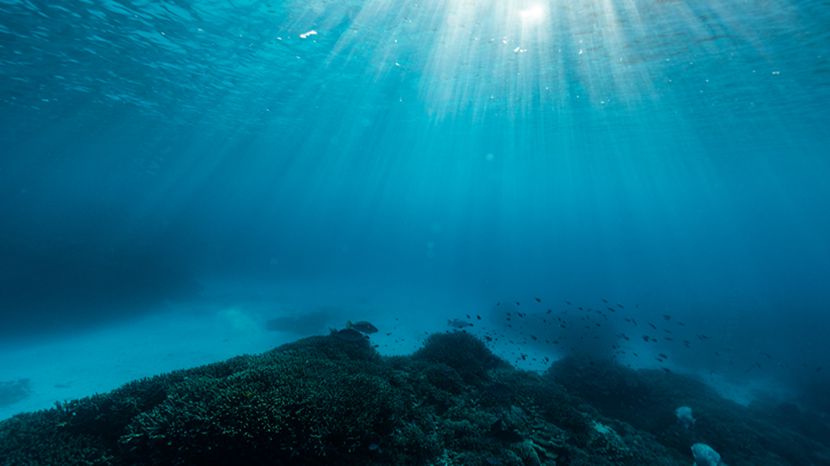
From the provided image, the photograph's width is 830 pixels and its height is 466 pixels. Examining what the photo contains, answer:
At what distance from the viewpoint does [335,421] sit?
15.3ft

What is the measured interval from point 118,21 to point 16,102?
71.5 feet

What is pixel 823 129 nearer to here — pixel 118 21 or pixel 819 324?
pixel 819 324

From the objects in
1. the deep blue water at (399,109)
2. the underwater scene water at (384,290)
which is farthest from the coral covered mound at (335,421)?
the deep blue water at (399,109)

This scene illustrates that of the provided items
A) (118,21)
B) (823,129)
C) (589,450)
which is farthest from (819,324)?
(118,21)

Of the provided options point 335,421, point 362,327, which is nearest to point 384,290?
point 362,327

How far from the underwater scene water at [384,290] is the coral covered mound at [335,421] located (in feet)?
0.13

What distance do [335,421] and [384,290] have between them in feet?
176

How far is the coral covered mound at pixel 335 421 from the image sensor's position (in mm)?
4219

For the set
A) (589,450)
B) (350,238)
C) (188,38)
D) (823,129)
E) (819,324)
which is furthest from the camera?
(350,238)

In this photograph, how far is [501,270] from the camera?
3556 inches

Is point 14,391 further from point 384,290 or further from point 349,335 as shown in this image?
point 384,290

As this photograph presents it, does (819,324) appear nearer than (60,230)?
Yes

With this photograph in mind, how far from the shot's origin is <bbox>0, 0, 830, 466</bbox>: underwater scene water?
5495 mm

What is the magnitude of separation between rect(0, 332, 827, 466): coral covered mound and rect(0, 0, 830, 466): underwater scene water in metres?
0.04
